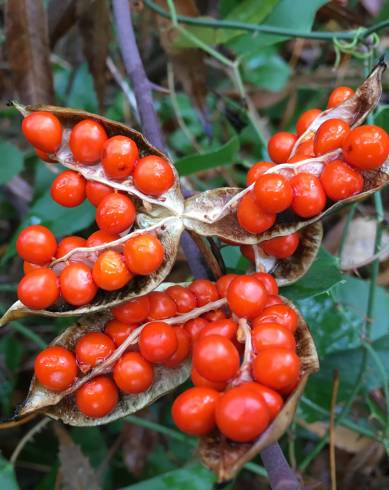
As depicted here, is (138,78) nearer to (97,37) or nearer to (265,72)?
(97,37)

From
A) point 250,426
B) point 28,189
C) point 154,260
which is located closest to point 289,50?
point 28,189

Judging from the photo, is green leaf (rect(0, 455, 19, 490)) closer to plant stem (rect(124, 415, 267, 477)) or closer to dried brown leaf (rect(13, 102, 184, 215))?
plant stem (rect(124, 415, 267, 477))

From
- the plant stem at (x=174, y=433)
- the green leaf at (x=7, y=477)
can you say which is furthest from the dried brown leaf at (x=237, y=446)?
the plant stem at (x=174, y=433)

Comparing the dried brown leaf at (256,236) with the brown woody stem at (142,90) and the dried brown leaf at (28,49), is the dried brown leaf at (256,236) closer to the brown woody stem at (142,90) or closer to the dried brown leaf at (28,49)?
the brown woody stem at (142,90)

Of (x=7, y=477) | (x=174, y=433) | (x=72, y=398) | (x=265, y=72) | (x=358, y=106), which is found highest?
(x=358, y=106)

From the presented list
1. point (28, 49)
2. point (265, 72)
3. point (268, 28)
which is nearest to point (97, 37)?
point (28, 49)

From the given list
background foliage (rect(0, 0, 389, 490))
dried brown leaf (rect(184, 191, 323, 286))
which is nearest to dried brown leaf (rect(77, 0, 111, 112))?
background foliage (rect(0, 0, 389, 490))
